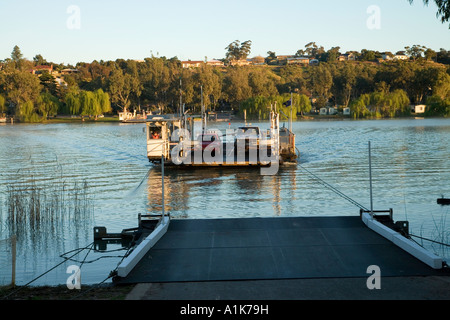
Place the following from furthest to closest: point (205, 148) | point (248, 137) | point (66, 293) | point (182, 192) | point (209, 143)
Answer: point (248, 137) → point (209, 143) → point (205, 148) → point (182, 192) → point (66, 293)

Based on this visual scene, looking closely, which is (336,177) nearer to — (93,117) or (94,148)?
(94,148)

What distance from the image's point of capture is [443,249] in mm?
13125

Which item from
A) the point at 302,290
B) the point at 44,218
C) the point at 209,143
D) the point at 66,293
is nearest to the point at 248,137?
the point at 209,143

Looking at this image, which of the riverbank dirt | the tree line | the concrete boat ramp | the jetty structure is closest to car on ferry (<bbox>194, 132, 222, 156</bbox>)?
the jetty structure

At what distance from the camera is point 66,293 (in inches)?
361

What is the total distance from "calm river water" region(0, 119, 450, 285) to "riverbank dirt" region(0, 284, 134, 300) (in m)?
2.04

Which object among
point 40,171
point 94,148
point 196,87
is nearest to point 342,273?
point 40,171

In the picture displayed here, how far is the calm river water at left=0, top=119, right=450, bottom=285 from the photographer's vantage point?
14773 mm

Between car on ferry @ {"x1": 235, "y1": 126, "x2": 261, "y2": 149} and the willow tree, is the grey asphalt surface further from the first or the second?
the willow tree

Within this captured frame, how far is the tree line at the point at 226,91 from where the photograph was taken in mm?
102938

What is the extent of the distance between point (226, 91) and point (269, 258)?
10572 centimetres

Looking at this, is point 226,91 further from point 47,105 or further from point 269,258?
point 269,258

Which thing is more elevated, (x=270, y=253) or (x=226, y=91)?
(x=226, y=91)
